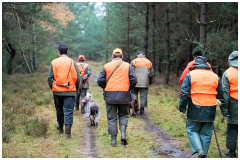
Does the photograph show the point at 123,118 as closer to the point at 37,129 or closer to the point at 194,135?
the point at 194,135

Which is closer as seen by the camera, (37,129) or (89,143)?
(89,143)

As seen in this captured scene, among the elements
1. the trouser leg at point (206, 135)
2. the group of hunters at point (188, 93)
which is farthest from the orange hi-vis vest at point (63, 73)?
the trouser leg at point (206, 135)

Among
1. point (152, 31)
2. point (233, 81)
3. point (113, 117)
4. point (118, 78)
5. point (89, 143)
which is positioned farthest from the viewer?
point (152, 31)

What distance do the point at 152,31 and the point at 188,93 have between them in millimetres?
14281

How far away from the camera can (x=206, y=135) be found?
4488 mm

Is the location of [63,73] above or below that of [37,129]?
above

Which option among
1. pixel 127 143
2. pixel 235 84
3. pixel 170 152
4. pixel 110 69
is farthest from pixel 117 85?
pixel 235 84

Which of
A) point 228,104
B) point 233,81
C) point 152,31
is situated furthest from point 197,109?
point 152,31

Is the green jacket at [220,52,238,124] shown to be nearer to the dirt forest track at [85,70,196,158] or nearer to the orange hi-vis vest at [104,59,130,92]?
the dirt forest track at [85,70,196,158]

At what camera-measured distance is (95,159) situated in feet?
14.8

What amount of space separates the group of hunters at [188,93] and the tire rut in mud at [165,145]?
0.59m

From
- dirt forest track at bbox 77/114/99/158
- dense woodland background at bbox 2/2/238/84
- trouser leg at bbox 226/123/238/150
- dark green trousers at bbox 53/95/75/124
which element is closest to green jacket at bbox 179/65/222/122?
trouser leg at bbox 226/123/238/150

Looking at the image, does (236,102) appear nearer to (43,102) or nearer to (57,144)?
(57,144)

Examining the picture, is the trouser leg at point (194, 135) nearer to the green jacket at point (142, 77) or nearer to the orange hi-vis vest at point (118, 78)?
the orange hi-vis vest at point (118, 78)
